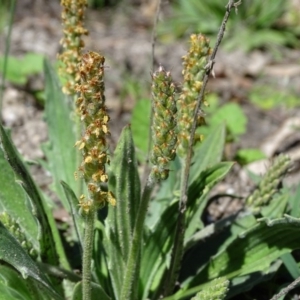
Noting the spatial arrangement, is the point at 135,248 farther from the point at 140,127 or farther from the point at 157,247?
the point at 140,127

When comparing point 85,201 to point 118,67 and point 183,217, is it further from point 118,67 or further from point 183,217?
point 118,67

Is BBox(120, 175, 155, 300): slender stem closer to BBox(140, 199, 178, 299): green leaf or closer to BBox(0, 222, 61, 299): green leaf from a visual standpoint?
BBox(140, 199, 178, 299): green leaf

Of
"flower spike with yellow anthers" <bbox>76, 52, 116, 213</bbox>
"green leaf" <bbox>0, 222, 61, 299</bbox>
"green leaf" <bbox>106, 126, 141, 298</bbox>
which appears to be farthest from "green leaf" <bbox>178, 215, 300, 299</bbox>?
"flower spike with yellow anthers" <bbox>76, 52, 116, 213</bbox>

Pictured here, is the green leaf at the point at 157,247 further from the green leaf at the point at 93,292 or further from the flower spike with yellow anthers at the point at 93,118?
the flower spike with yellow anthers at the point at 93,118

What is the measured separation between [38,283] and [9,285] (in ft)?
1.07

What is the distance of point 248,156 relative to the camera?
484cm

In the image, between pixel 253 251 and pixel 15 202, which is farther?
pixel 15 202

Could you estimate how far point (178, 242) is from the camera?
2.75 meters

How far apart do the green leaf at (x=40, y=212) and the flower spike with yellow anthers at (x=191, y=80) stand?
0.65 m

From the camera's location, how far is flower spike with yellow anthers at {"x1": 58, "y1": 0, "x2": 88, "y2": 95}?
9.23 ft

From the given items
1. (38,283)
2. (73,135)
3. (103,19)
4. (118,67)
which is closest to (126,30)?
(103,19)

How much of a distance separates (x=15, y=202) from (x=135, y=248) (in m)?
0.76

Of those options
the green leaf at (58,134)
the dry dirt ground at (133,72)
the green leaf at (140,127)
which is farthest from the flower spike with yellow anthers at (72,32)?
the green leaf at (140,127)

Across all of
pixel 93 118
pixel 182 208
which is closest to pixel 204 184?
pixel 182 208
